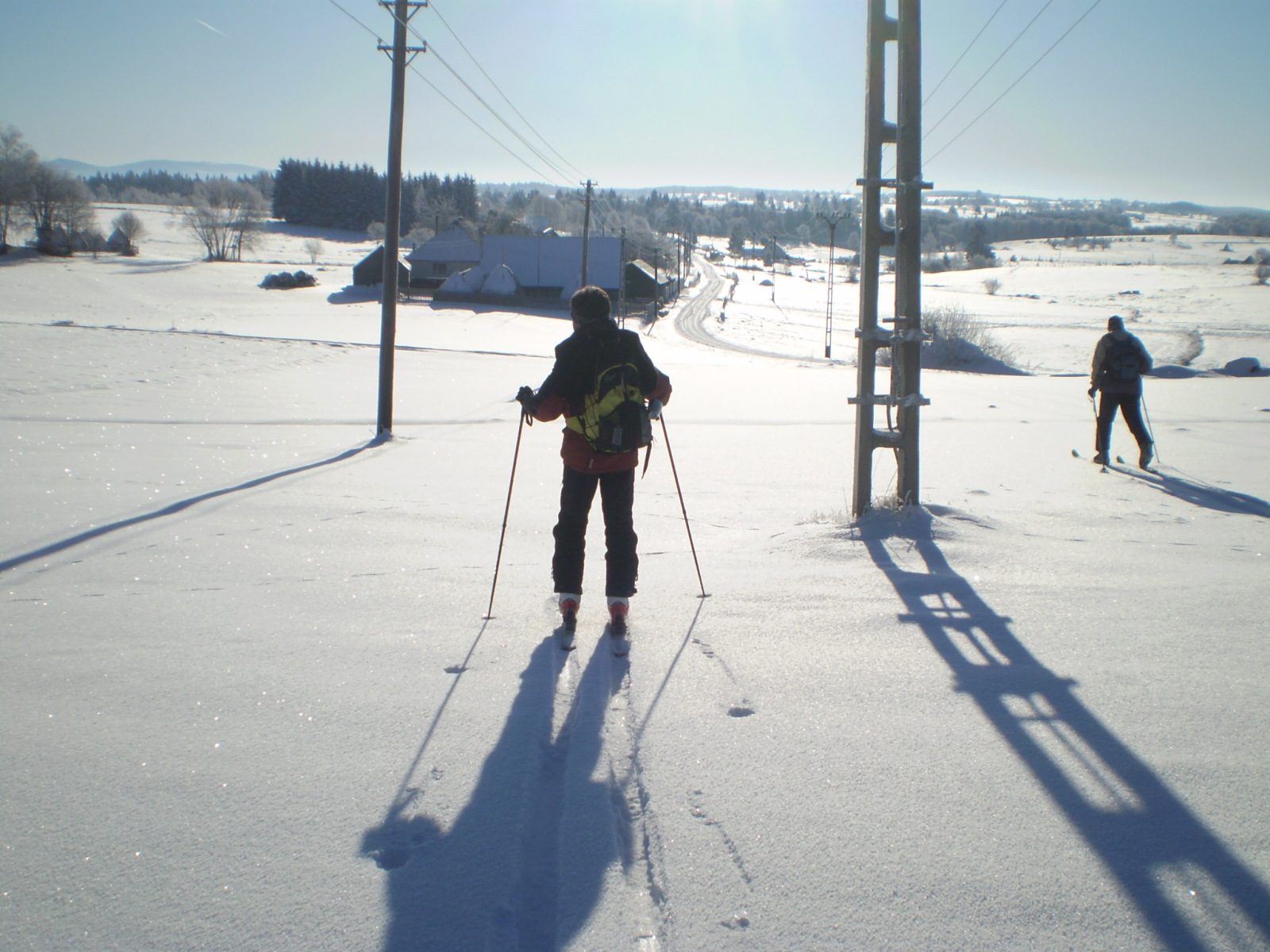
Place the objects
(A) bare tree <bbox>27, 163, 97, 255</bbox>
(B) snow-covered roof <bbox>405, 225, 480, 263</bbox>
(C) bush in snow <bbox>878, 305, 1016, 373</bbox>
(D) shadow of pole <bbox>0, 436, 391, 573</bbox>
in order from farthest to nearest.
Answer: (B) snow-covered roof <bbox>405, 225, 480, 263</bbox> → (A) bare tree <bbox>27, 163, 97, 255</bbox> → (C) bush in snow <bbox>878, 305, 1016, 373</bbox> → (D) shadow of pole <bbox>0, 436, 391, 573</bbox>

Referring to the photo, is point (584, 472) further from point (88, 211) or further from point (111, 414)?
point (88, 211)

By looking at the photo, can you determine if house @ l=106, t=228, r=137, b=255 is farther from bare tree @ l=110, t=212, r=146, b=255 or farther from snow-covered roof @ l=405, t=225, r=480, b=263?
snow-covered roof @ l=405, t=225, r=480, b=263

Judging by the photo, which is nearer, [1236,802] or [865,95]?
[1236,802]

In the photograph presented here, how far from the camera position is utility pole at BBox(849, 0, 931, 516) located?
563 centimetres

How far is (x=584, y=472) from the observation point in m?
4.02

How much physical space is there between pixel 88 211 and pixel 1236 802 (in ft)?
295

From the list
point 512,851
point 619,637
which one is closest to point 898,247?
point 619,637

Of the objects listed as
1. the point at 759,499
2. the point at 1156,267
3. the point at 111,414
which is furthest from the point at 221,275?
the point at 1156,267

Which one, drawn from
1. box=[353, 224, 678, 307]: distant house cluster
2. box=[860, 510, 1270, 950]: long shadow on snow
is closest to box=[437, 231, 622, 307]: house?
box=[353, 224, 678, 307]: distant house cluster

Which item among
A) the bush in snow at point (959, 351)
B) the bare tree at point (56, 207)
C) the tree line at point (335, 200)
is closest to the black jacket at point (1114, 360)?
the bush in snow at point (959, 351)

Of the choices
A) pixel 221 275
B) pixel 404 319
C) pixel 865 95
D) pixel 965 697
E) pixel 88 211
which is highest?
pixel 88 211

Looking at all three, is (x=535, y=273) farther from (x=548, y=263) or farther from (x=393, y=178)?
(x=393, y=178)

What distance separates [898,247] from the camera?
5.75m

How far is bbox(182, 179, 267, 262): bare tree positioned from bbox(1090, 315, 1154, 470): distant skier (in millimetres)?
85745
